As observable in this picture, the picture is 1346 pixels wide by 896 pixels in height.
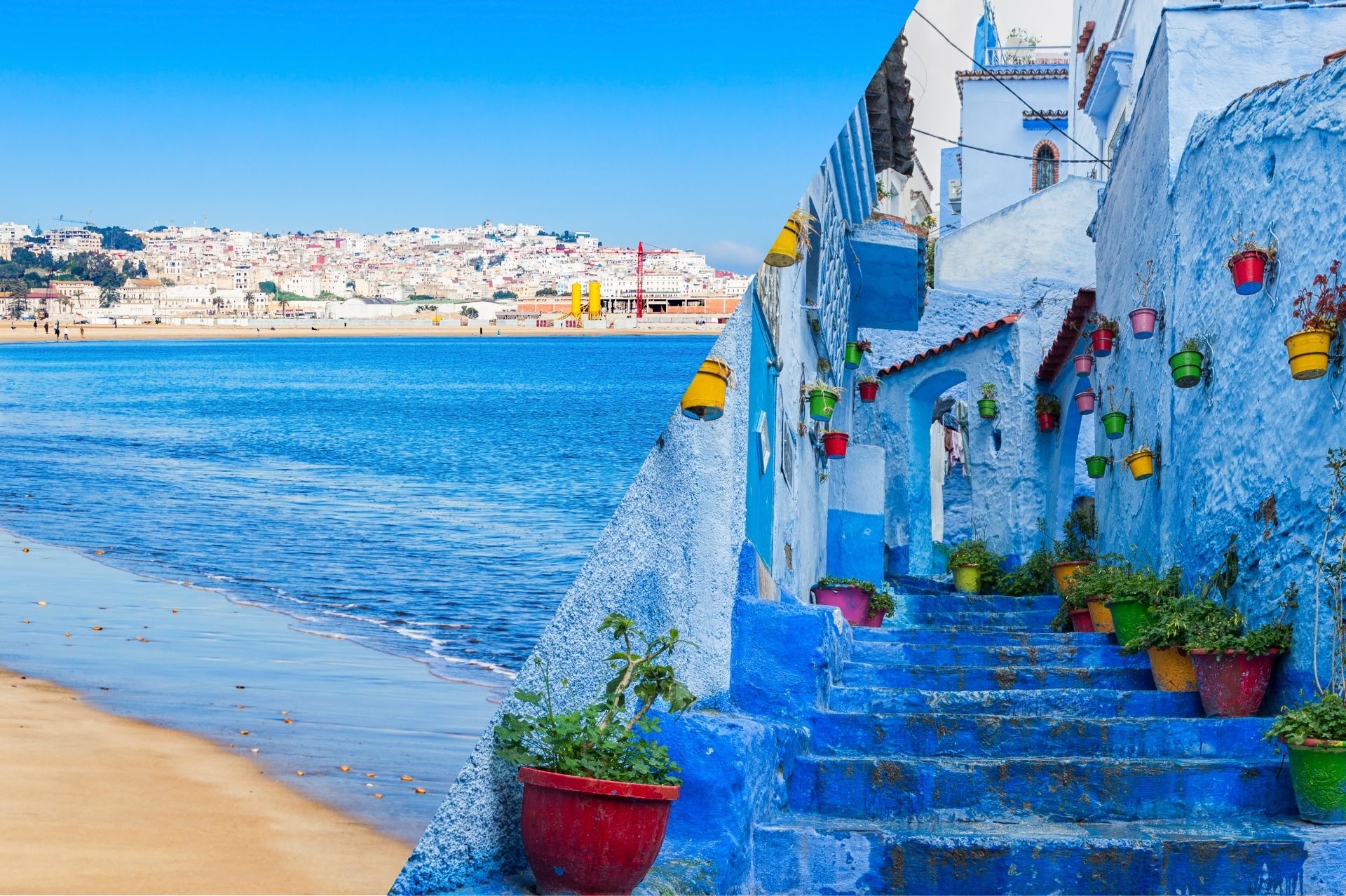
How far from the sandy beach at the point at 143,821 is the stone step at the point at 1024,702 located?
3.81 meters

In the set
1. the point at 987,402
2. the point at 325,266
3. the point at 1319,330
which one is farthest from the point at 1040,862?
the point at 987,402

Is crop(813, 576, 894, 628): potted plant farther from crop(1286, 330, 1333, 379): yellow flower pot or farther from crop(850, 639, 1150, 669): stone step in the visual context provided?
crop(1286, 330, 1333, 379): yellow flower pot

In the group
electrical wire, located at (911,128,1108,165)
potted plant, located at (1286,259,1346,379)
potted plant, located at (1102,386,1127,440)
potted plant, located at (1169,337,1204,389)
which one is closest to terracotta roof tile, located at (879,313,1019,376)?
electrical wire, located at (911,128,1108,165)

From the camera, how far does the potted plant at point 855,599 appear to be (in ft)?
29.0

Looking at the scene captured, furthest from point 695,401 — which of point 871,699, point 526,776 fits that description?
point 871,699

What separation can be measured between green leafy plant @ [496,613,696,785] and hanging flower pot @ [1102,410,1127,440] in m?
6.46

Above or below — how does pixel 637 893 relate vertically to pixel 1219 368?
below

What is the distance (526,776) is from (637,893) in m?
0.49

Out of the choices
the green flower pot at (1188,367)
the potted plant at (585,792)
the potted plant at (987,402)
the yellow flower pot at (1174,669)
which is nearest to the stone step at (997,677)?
the yellow flower pot at (1174,669)

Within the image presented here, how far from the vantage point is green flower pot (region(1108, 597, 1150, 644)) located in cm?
710

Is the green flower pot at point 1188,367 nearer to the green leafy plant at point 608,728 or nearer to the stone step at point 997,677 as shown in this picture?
the stone step at point 997,677

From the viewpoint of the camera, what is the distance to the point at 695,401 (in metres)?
4.10

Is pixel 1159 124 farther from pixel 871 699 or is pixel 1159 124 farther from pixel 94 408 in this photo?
pixel 94 408

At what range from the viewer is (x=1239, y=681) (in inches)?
225
